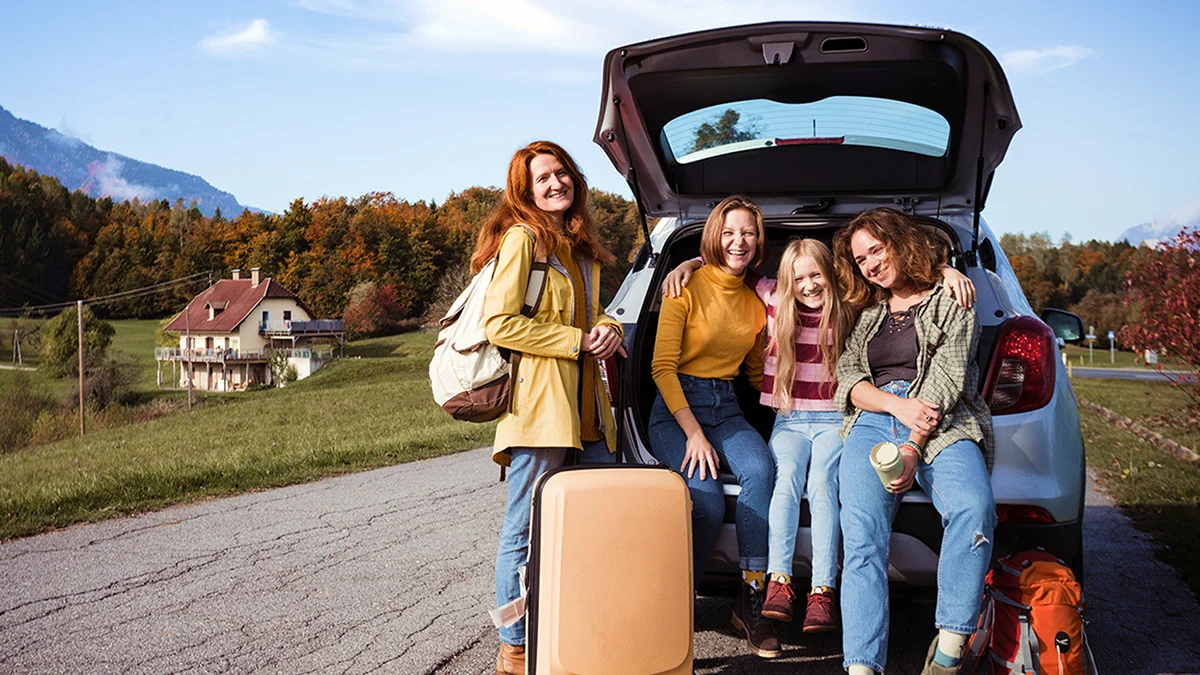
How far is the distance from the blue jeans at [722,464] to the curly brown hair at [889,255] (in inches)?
24.2

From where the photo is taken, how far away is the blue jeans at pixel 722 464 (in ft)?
10.2

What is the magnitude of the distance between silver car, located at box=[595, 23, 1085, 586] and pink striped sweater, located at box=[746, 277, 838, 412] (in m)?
0.44

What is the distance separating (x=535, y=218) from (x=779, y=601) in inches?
58.6

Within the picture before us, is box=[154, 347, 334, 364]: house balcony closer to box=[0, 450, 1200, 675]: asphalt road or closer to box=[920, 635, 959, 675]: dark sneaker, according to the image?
box=[0, 450, 1200, 675]: asphalt road

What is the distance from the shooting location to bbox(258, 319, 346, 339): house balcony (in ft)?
237

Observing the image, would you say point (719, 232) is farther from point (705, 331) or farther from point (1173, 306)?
point (1173, 306)

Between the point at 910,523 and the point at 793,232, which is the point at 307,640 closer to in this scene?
the point at 910,523

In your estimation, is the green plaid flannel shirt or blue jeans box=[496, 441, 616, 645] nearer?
the green plaid flannel shirt

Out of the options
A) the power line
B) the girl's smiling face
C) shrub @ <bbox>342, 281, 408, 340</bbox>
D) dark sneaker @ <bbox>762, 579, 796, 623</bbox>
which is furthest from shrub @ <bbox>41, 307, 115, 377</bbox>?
dark sneaker @ <bbox>762, 579, 796, 623</bbox>

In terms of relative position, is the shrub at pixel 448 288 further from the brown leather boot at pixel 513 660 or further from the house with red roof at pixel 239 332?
the brown leather boot at pixel 513 660

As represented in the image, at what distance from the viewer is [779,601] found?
9.91 ft

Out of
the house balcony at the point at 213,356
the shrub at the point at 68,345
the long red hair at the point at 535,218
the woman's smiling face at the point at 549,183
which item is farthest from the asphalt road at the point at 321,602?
the house balcony at the point at 213,356

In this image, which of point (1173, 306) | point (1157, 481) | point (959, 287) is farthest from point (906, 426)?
point (1173, 306)

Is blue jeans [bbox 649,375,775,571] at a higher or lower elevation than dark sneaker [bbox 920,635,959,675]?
higher
